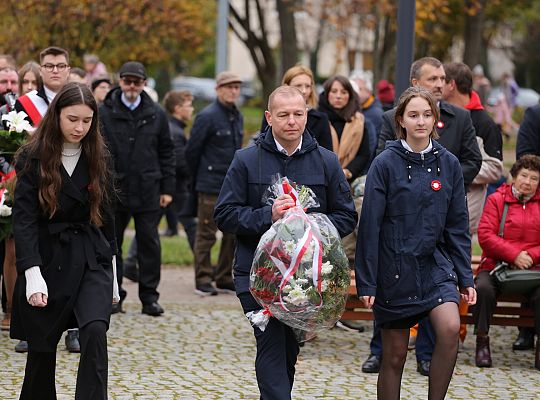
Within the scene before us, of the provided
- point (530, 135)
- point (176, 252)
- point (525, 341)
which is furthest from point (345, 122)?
point (176, 252)

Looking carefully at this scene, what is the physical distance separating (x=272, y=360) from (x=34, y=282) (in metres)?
1.33

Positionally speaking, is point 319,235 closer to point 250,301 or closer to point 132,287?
point 250,301

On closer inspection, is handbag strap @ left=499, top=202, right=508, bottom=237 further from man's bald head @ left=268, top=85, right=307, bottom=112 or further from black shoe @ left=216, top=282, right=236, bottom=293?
black shoe @ left=216, top=282, right=236, bottom=293

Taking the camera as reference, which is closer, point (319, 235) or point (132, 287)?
point (319, 235)

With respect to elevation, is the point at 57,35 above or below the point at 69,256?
above

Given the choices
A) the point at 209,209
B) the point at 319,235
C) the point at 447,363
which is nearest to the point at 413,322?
the point at 447,363

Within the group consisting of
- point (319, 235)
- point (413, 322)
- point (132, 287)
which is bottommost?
point (132, 287)

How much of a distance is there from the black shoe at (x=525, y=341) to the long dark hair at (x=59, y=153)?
4.41 m

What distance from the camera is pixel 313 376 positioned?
326 inches

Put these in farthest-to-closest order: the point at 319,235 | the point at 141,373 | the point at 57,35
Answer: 1. the point at 57,35
2. the point at 141,373
3. the point at 319,235

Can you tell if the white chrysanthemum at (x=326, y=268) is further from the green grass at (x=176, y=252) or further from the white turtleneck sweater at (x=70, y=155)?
the green grass at (x=176, y=252)

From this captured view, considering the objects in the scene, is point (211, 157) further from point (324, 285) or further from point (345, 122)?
point (324, 285)

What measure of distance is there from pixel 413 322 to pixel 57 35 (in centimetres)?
1889

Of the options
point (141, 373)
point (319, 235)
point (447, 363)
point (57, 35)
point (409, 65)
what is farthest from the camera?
point (57, 35)
